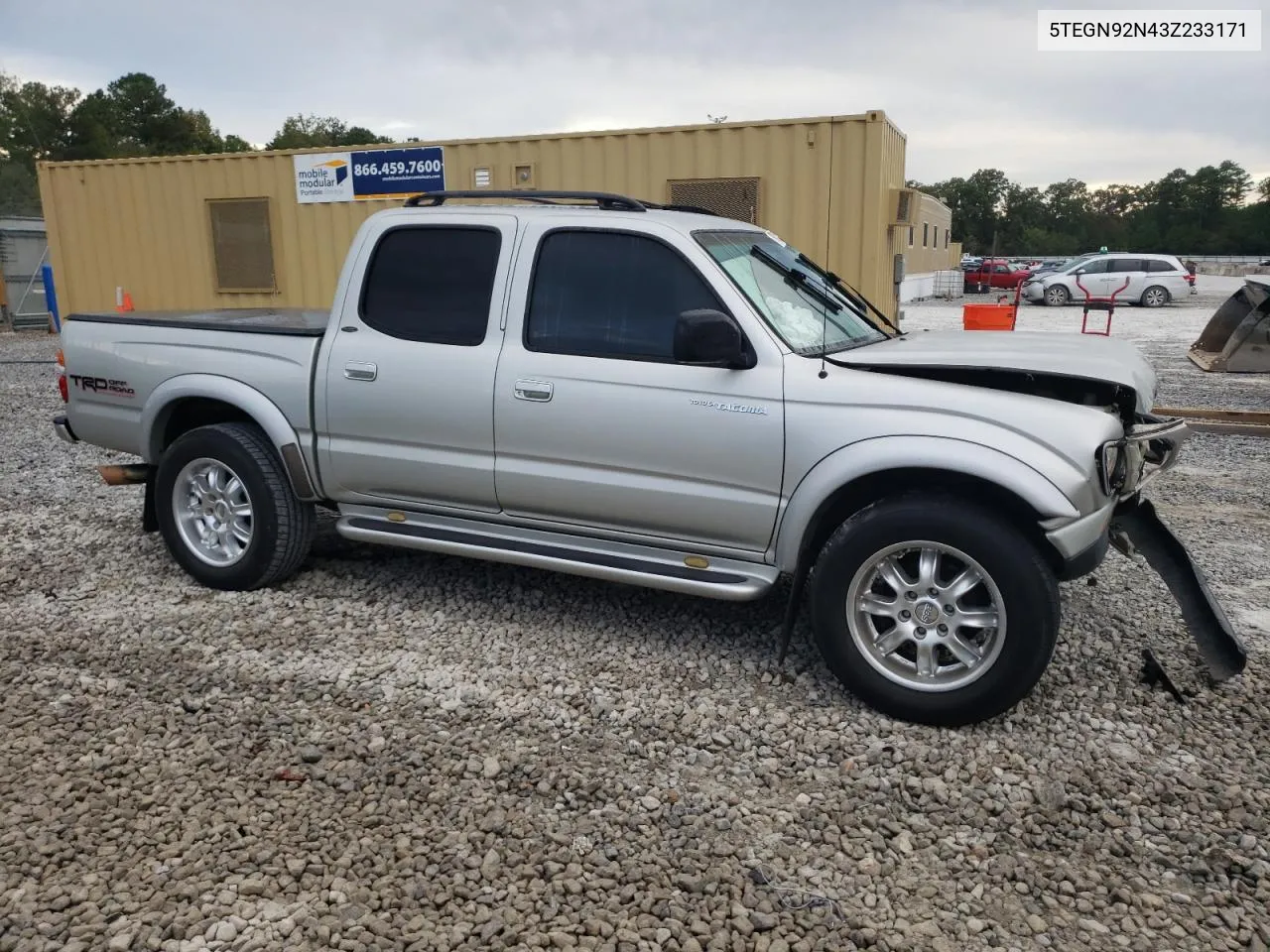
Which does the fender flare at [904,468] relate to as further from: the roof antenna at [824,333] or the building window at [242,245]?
the building window at [242,245]

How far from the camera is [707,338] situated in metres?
3.68

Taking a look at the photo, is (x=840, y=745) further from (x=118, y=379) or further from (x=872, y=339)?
(x=118, y=379)

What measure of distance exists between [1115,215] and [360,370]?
10964 cm

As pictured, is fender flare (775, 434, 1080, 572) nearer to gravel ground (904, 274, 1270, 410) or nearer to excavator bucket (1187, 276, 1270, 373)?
gravel ground (904, 274, 1270, 410)

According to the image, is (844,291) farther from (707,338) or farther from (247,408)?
(247,408)

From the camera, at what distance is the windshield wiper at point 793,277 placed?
4.46 meters

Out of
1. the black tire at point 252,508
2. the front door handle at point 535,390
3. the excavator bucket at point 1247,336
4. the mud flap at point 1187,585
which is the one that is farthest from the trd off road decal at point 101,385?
the excavator bucket at point 1247,336

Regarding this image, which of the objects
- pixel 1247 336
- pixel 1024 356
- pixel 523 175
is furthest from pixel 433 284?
pixel 1247 336

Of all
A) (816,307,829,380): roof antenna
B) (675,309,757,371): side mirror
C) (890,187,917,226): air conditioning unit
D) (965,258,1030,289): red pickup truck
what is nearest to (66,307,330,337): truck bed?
(675,309,757,371): side mirror

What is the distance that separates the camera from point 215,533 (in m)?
5.05

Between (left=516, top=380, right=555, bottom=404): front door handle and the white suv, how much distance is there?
1068 inches

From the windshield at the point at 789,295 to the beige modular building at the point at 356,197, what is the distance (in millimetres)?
4869

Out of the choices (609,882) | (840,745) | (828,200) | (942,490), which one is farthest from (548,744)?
(828,200)

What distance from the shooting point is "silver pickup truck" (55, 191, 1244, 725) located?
11.7 feet
